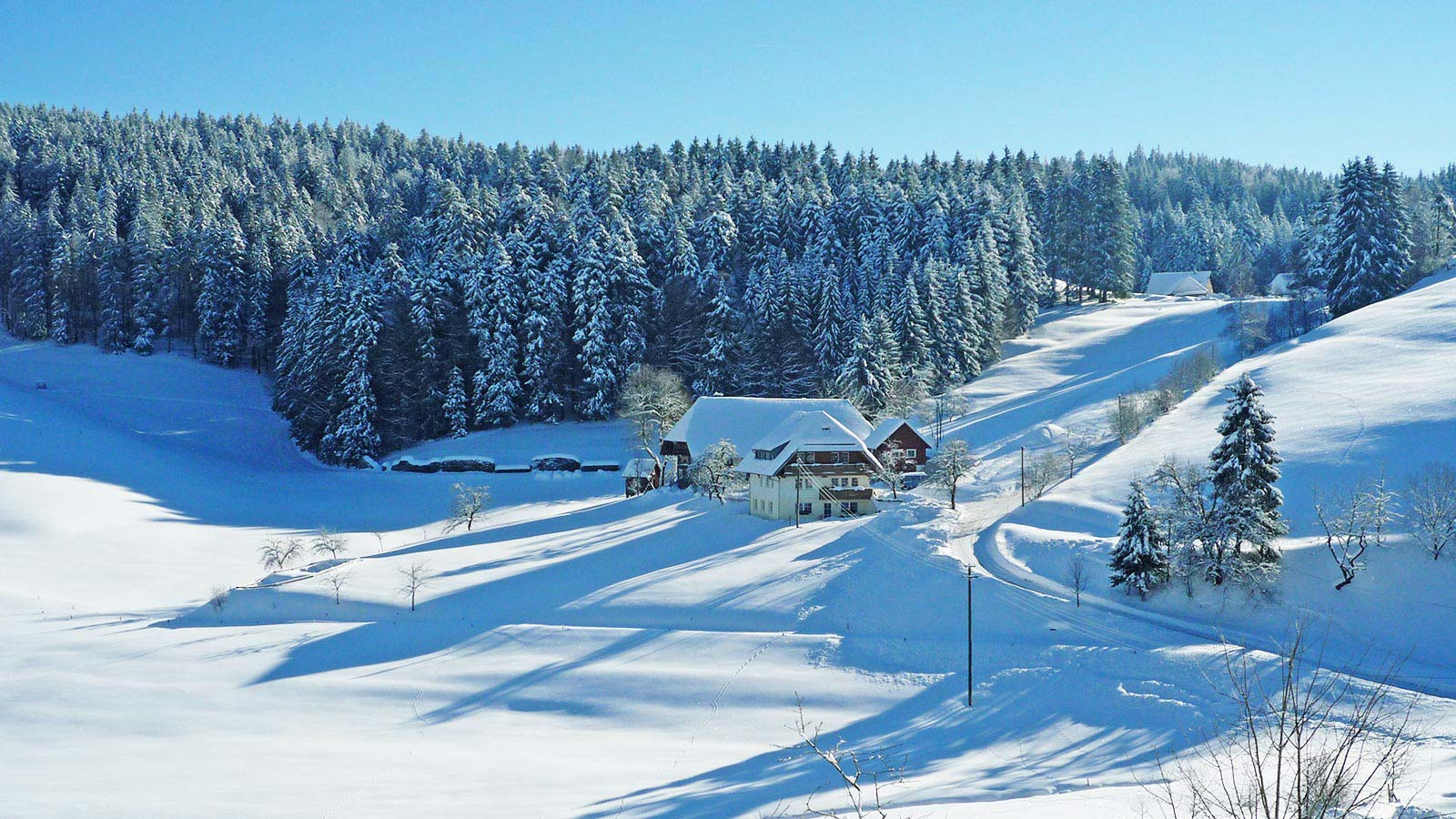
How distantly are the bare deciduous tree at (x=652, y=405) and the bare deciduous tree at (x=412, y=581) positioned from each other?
23.6 metres

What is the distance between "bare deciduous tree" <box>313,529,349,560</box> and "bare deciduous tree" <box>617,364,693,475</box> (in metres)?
21.1

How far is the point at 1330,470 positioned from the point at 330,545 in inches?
1787

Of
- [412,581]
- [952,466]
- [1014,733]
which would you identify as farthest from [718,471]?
[1014,733]

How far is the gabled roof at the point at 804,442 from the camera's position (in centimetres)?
5031

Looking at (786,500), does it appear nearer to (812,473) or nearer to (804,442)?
(812,473)

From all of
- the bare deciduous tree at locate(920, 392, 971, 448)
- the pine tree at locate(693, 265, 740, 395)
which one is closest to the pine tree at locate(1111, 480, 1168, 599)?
the bare deciduous tree at locate(920, 392, 971, 448)

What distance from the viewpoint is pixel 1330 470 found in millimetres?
39750

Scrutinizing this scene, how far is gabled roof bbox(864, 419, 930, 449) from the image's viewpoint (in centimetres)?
5950

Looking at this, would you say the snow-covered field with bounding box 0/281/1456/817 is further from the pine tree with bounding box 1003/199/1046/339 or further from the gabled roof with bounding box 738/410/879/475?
the pine tree with bounding box 1003/199/1046/339

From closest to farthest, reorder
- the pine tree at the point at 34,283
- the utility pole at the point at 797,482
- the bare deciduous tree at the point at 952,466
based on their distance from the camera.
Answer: the utility pole at the point at 797,482, the bare deciduous tree at the point at 952,466, the pine tree at the point at 34,283

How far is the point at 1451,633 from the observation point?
99.8 ft

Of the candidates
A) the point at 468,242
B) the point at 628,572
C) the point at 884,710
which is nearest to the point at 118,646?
the point at 628,572

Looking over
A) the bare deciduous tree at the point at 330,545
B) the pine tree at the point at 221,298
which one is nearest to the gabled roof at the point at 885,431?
the bare deciduous tree at the point at 330,545

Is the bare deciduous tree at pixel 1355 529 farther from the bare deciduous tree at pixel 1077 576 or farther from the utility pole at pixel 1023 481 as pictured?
the utility pole at pixel 1023 481
